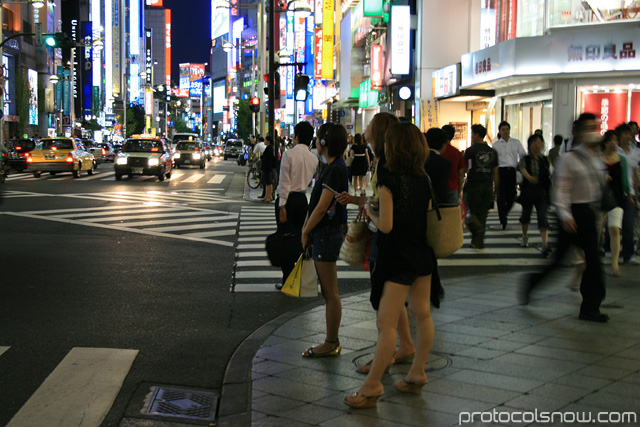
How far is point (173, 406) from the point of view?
16.3 ft

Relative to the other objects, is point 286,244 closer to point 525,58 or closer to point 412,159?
point 412,159

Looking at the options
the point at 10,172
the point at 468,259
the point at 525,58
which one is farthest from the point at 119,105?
the point at 468,259

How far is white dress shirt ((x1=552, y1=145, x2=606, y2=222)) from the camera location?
692 cm

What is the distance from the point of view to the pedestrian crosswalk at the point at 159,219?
46.3ft

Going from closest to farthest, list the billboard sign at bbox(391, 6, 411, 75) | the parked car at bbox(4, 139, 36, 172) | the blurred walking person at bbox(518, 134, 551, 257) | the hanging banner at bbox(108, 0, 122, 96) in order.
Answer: the blurred walking person at bbox(518, 134, 551, 257) → the billboard sign at bbox(391, 6, 411, 75) → the parked car at bbox(4, 139, 36, 172) → the hanging banner at bbox(108, 0, 122, 96)

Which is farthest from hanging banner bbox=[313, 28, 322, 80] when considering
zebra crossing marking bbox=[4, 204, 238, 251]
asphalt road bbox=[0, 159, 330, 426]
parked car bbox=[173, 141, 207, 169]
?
asphalt road bbox=[0, 159, 330, 426]

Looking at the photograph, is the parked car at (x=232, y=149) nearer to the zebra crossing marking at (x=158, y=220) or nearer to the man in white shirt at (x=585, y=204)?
the zebra crossing marking at (x=158, y=220)

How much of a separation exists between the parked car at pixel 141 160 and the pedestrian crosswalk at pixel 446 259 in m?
16.2

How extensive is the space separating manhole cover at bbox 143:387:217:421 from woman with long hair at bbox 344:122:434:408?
931 millimetres

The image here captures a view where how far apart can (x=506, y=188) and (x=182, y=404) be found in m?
9.98

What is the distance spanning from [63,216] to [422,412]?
13826 mm

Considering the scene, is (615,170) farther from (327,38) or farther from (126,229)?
(327,38)

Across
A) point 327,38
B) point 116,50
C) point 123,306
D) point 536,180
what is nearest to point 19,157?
point 327,38

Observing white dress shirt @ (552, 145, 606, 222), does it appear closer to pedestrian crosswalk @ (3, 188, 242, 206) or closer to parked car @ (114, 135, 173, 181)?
pedestrian crosswalk @ (3, 188, 242, 206)
